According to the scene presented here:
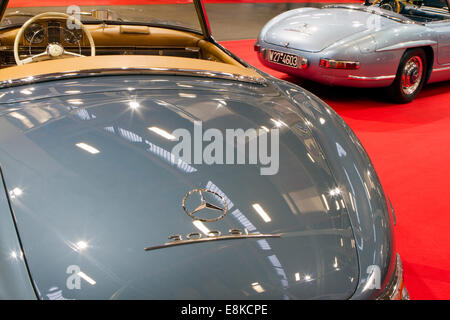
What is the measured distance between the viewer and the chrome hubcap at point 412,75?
192 inches

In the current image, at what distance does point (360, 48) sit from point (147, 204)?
360cm

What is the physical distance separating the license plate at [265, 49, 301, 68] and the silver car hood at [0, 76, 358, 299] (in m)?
2.90

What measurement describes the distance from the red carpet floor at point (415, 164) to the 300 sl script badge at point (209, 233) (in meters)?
1.30

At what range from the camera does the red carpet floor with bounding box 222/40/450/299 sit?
8.23ft

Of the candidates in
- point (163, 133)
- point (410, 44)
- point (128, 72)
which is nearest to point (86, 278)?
point (163, 133)

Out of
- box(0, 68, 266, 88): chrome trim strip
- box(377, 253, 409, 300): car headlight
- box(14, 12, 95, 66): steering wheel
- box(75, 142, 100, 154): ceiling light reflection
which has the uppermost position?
box(14, 12, 95, 66): steering wheel

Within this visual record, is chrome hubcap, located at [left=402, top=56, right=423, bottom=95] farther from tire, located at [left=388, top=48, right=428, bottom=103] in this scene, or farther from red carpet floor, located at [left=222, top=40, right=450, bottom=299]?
red carpet floor, located at [left=222, top=40, right=450, bottom=299]

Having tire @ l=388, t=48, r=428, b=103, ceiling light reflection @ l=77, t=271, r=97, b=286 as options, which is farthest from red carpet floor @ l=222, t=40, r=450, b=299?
ceiling light reflection @ l=77, t=271, r=97, b=286

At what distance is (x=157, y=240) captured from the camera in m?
1.29

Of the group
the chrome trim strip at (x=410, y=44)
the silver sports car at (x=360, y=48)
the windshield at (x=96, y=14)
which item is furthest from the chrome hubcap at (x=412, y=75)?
the windshield at (x=96, y=14)

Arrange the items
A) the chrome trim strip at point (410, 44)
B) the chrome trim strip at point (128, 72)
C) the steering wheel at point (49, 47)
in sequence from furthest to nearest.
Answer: the chrome trim strip at point (410, 44) → the steering wheel at point (49, 47) → the chrome trim strip at point (128, 72)

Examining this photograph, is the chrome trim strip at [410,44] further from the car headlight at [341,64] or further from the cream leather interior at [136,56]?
the cream leather interior at [136,56]

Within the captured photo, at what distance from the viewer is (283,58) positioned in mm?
4812
